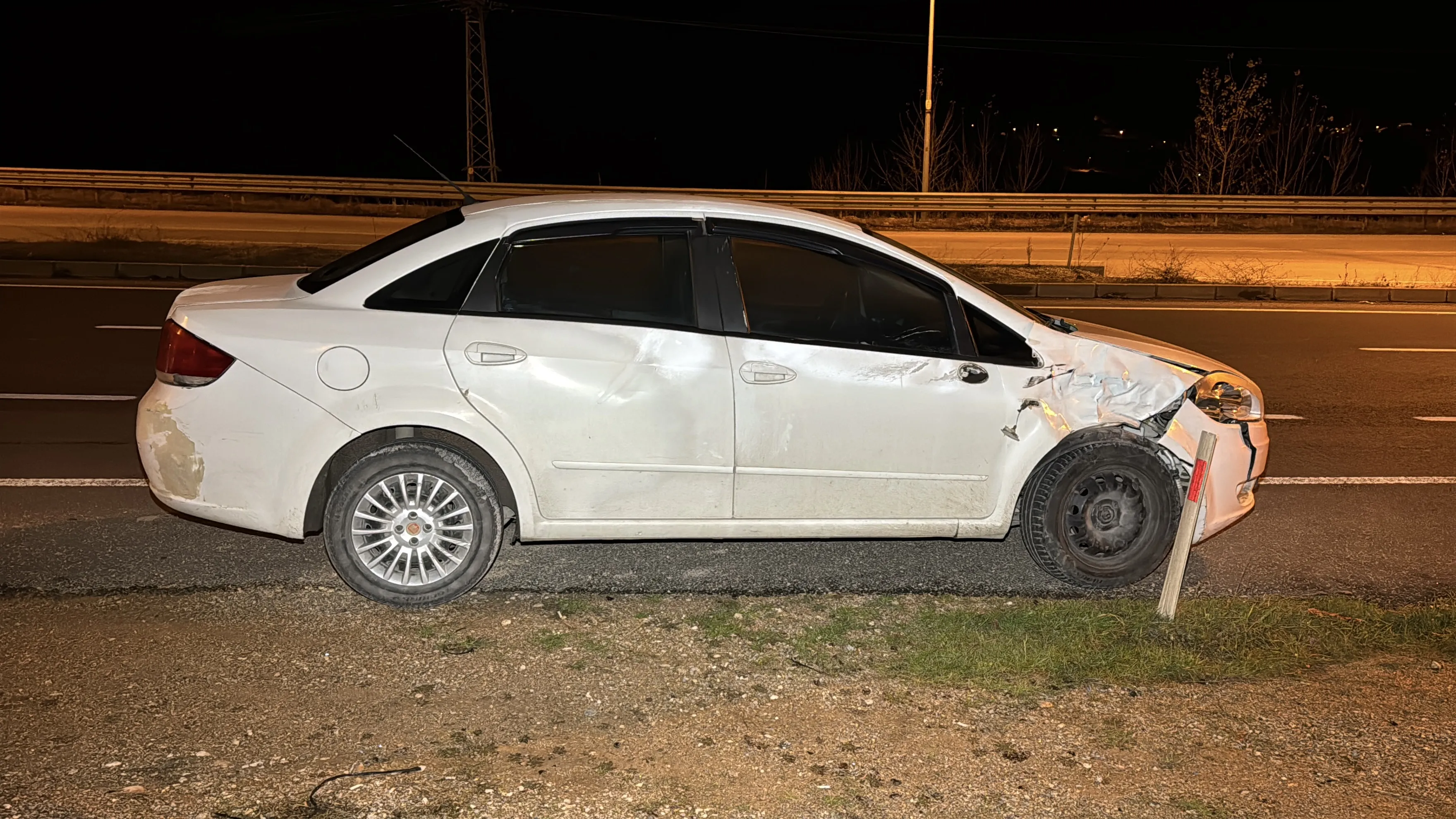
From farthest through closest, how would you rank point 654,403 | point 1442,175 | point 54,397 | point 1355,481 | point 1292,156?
1. point 1292,156
2. point 1442,175
3. point 54,397
4. point 1355,481
5. point 654,403

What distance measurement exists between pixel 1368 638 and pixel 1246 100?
28986 mm

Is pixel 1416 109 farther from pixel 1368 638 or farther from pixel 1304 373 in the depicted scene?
pixel 1368 638

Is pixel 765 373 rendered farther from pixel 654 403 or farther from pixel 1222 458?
pixel 1222 458

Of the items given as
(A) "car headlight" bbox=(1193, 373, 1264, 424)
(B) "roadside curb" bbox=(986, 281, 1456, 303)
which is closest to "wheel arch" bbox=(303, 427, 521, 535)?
(A) "car headlight" bbox=(1193, 373, 1264, 424)

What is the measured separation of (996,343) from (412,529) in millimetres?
2461

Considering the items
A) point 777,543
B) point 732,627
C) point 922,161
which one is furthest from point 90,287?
point 922,161

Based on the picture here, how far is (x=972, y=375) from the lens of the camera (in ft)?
15.9

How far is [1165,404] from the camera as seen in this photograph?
16.4 feet

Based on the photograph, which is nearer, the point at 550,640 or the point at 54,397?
the point at 550,640

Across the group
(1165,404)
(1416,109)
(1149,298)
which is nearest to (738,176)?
(1416,109)

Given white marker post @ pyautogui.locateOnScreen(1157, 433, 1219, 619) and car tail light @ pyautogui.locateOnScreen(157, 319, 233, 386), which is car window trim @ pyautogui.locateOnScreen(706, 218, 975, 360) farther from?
car tail light @ pyautogui.locateOnScreen(157, 319, 233, 386)

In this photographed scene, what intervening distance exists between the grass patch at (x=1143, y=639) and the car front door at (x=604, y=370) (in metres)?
1.03

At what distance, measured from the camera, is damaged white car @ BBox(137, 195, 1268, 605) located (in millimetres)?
4594

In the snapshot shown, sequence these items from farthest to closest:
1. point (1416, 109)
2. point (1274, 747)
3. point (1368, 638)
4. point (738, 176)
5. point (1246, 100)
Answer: point (1416, 109)
point (738, 176)
point (1246, 100)
point (1368, 638)
point (1274, 747)
